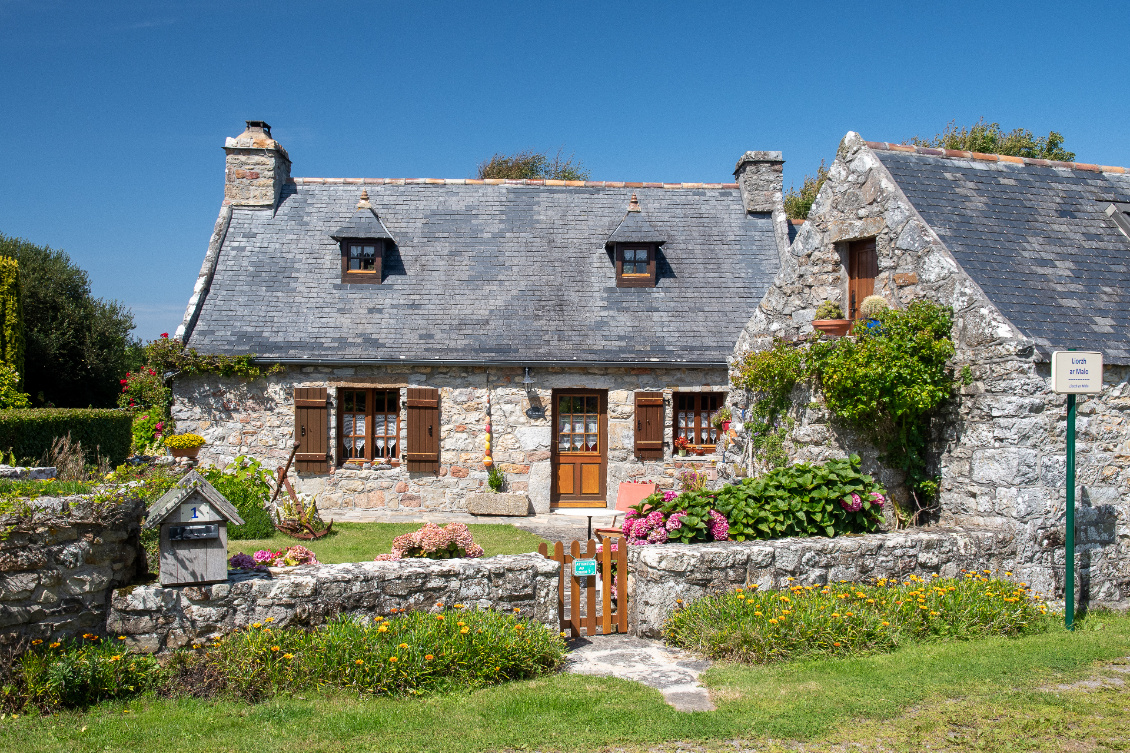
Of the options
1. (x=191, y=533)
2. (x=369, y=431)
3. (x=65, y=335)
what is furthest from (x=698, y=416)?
(x=65, y=335)

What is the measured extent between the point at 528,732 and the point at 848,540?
353 cm

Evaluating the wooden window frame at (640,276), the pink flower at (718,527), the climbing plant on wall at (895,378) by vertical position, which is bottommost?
the pink flower at (718,527)

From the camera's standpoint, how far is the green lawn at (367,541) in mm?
9328

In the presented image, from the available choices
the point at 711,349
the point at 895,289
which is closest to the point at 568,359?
the point at 711,349

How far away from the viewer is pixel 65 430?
11672 mm

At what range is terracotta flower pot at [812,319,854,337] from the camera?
8.39 metres

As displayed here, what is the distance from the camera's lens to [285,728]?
4.42 m

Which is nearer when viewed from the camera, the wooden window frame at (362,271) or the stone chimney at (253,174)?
the wooden window frame at (362,271)

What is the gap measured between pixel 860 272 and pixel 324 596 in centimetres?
688

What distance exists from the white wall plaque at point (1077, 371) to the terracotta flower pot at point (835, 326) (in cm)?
236

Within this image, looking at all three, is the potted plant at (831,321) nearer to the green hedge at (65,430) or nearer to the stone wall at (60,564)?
the stone wall at (60,564)

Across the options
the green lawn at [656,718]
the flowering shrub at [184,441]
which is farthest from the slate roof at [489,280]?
the green lawn at [656,718]

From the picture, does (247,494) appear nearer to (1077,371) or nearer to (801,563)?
(801,563)

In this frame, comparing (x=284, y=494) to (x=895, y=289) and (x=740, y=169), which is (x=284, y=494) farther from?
(x=740, y=169)
